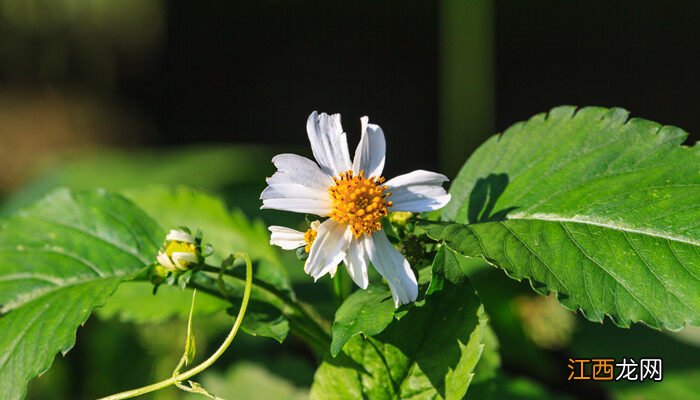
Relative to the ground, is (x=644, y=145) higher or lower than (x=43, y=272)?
higher

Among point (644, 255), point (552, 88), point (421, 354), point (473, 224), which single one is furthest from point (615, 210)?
point (552, 88)

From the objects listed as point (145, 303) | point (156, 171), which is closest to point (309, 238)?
point (145, 303)

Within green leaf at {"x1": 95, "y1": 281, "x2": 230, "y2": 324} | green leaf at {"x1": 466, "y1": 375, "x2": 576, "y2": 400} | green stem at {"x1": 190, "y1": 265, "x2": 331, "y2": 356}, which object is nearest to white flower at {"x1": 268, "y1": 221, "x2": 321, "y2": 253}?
green stem at {"x1": 190, "y1": 265, "x2": 331, "y2": 356}

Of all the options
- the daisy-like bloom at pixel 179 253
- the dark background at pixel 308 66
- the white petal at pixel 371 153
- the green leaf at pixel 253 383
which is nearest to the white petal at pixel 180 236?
the daisy-like bloom at pixel 179 253

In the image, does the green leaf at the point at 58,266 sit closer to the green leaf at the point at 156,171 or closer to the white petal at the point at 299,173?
the white petal at the point at 299,173

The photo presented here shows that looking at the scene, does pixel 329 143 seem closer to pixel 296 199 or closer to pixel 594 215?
pixel 296 199

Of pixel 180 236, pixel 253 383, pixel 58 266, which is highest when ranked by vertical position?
pixel 180 236

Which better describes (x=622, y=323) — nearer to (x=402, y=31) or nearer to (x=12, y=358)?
(x=12, y=358)
